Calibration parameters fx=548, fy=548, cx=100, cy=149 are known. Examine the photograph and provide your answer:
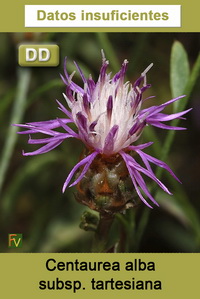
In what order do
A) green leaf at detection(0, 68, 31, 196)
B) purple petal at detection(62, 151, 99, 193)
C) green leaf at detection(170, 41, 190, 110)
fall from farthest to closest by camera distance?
1. green leaf at detection(0, 68, 31, 196)
2. green leaf at detection(170, 41, 190, 110)
3. purple petal at detection(62, 151, 99, 193)

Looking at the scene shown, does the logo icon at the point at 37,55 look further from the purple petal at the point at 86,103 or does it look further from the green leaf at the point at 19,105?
the purple petal at the point at 86,103

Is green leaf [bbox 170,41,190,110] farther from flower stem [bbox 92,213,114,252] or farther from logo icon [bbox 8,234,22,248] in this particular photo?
logo icon [bbox 8,234,22,248]

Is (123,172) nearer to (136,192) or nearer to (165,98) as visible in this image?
(136,192)

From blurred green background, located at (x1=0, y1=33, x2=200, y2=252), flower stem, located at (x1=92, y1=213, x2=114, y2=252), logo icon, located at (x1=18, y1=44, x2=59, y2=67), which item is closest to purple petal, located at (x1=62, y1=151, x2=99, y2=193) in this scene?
flower stem, located at (x1=92, y1=213, x2=114, y2=252)

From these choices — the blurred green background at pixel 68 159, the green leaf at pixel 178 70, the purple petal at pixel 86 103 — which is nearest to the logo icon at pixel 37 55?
the blurred green background at pixel 68 159

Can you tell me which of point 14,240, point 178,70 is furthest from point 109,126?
point 14,240
